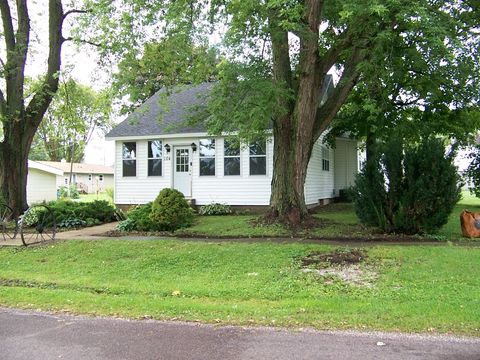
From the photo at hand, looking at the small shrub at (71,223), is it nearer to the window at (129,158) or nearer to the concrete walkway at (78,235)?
the concrete walkway at (78,235)

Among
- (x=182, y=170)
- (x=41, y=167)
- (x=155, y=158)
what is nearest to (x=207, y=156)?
(x=182, y=170)

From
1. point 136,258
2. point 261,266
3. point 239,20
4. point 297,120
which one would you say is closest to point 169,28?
point 239,20

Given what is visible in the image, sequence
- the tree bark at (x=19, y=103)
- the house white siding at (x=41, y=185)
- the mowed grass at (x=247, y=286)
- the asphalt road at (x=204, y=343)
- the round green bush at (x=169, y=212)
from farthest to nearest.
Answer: the house white siding at (x=41, y=185)
the tree bark at (x=19, y=103)
the round green bush at (x=169, y=212)
the mowed grass at (x=247, y=286)
the asphalt road at (x=204, y=343)

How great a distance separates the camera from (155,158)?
67.7ft

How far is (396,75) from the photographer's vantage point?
46.0ft

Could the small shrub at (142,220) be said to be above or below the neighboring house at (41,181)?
below

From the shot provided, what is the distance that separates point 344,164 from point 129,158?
1195cm

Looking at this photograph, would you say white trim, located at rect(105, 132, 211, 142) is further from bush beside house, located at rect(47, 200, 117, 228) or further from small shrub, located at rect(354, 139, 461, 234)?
small shrub, located at rect(354, 139, 461, 234)

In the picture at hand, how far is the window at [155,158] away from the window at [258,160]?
13.6 ft

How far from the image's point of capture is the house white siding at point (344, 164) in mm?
26375

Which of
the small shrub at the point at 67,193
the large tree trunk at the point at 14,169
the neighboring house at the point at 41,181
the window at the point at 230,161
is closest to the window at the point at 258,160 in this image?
the window at the point at 230,161

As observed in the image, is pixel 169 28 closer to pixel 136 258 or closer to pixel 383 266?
pixel 136 258

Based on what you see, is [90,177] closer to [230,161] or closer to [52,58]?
[52,58]

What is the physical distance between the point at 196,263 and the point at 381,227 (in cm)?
502
